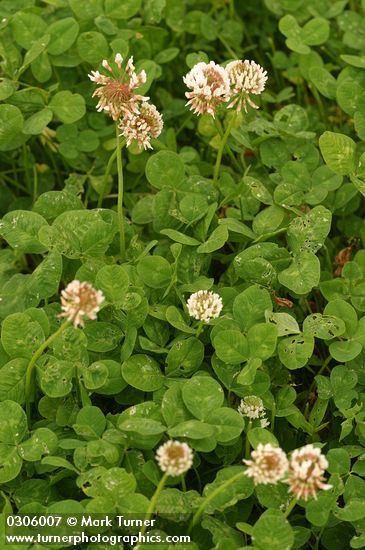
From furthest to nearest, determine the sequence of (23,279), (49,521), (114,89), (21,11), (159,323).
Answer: (21,11), (23,279), (159,323), (114,89), (49,521)

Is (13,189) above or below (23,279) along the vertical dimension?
below

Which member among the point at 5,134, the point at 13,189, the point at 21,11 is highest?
the point at 21,11

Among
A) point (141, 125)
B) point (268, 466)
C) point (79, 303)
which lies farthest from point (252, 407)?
point (141, 125)

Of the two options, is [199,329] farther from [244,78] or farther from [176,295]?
[244,78]

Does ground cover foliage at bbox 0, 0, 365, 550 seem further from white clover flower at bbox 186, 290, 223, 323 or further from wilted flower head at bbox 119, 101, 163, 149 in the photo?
wilted flower head at bbox 119, 101, 163, 149

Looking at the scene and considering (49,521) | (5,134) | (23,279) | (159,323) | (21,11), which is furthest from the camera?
(21,11)

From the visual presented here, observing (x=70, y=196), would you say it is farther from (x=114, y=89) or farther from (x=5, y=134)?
(x=114, y=89)

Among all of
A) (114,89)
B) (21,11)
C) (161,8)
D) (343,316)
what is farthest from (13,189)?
(343,316)
